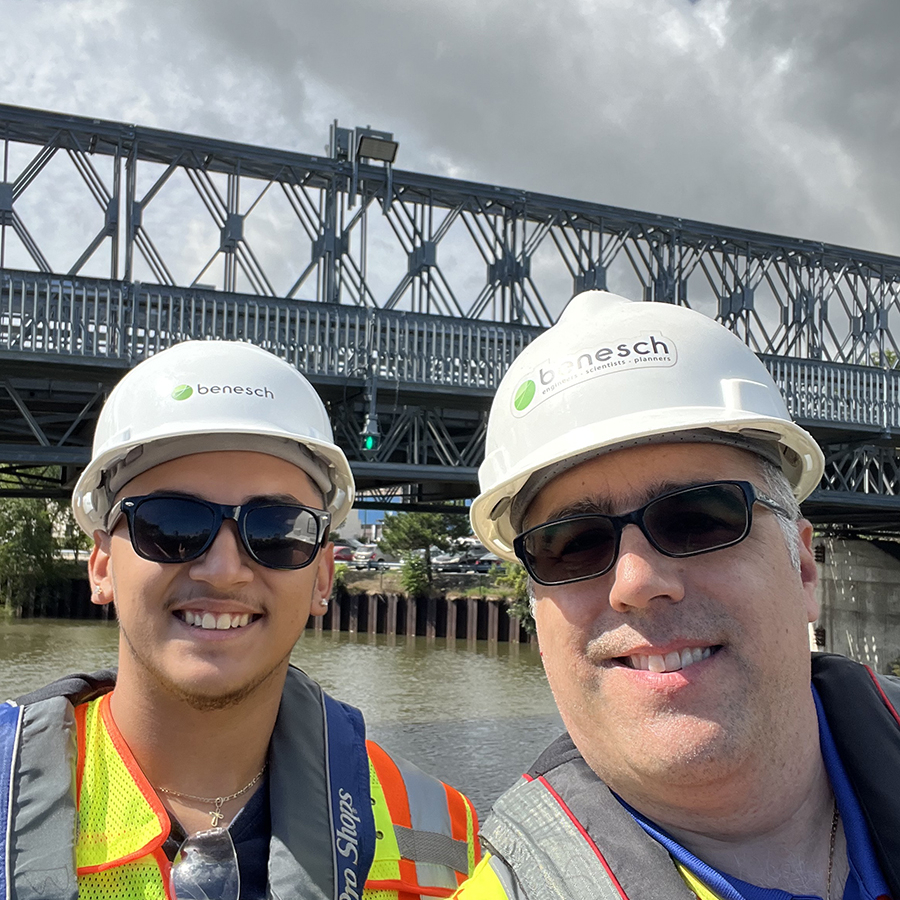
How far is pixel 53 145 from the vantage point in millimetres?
20312

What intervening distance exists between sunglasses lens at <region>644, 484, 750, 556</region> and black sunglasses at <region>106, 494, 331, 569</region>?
1421 millimetres

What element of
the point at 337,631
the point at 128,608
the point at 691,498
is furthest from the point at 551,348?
the point at 337,631

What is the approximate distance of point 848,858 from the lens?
2.06 metres

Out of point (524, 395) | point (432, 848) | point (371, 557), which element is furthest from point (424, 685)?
point (371, 557)

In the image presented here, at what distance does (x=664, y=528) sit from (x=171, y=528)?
5.35 feet

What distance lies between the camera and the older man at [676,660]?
6.27 ft

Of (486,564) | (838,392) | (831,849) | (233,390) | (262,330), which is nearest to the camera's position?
(831,849)

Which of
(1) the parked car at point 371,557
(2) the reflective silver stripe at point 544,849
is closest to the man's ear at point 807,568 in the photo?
(2) the reflective silver stripe at point 544,849

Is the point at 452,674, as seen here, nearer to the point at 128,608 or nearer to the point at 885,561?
the point at 885,561

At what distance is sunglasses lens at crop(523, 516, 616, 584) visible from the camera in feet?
6.89

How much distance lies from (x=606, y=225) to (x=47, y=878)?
23838 mm

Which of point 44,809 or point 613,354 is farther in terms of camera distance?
point 44,809

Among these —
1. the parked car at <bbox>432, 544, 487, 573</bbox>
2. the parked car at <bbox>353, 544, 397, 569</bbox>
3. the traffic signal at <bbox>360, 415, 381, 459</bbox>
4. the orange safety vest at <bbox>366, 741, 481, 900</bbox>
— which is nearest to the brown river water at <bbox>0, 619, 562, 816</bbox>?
the traffic signal at <bbox>360, 415, 381, 459</bbox>

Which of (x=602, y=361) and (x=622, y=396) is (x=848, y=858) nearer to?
(x=622, y=396)
